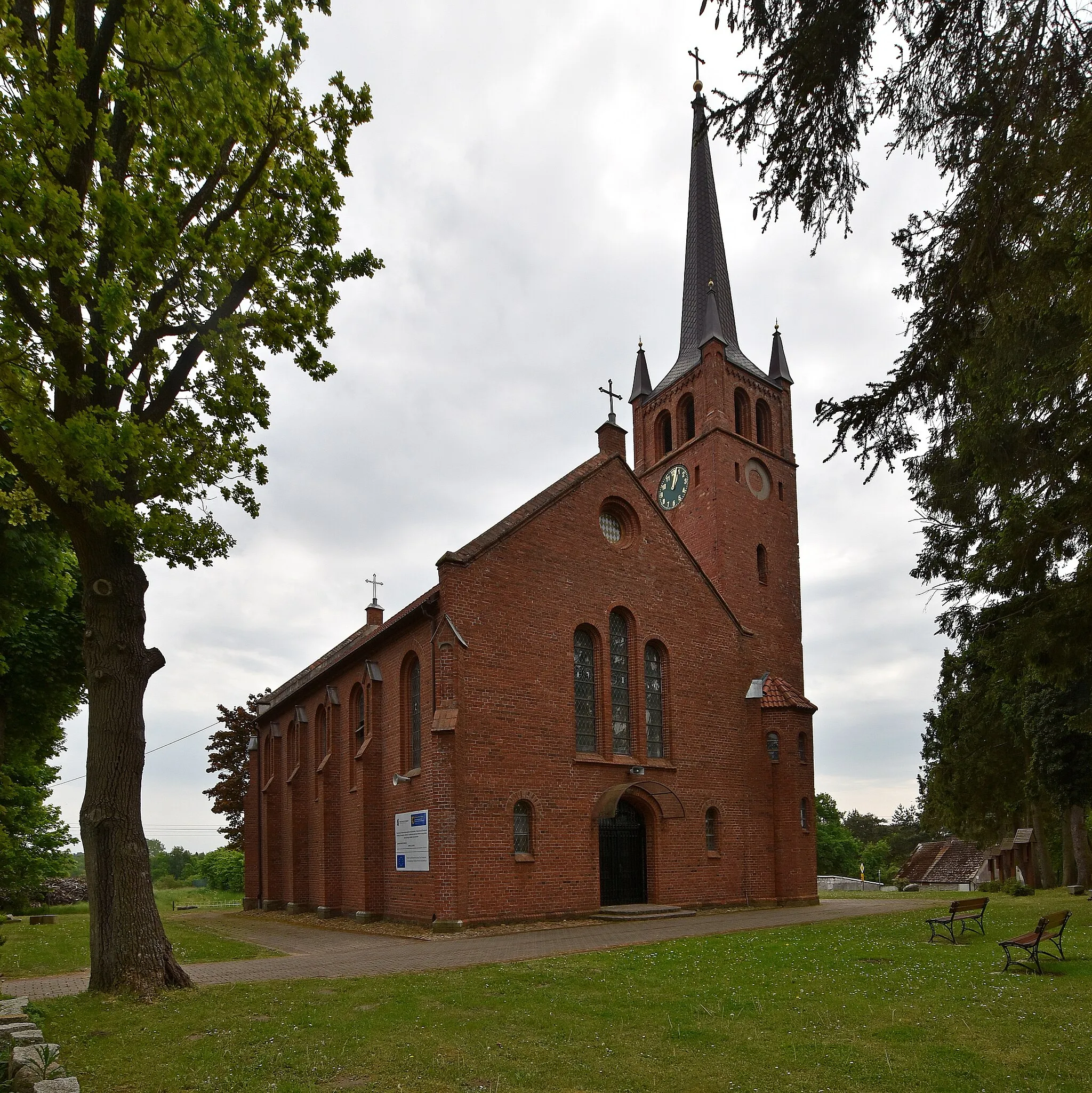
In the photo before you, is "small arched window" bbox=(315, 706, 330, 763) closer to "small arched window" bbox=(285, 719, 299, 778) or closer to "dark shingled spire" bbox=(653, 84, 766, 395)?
"small arched window" bbox=(285, 719, 299, 778)

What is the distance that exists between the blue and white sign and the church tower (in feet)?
41.1

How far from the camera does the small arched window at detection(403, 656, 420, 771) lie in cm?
2059

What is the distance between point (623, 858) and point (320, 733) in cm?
1135

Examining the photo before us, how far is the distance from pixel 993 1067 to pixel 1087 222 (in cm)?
623

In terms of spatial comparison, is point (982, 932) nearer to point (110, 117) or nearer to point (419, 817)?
point (419, 817)

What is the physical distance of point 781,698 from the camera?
24922 millimetres

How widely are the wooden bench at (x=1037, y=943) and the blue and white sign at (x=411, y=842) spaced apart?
1116 centimetres

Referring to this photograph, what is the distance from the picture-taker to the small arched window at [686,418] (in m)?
31.6

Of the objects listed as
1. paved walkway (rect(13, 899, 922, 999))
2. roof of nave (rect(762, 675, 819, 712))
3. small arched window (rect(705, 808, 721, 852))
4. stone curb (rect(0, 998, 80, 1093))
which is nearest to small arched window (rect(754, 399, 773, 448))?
roof of nave (rect(762, 675, 819, 712))

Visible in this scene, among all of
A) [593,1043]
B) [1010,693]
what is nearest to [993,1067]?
[593,1043]

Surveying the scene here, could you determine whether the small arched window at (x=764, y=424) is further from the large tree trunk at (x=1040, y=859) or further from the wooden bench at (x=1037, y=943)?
the wooden bench at (x=1037, y=943)

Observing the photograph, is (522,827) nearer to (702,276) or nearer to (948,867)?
(702,276)

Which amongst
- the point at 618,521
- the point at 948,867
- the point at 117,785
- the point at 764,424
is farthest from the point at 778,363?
the point at 948,867

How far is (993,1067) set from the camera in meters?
6.29
